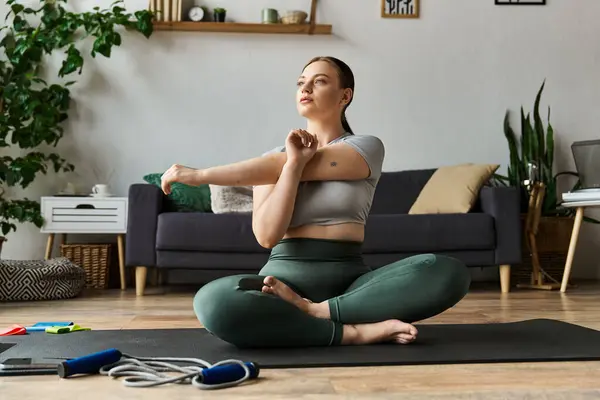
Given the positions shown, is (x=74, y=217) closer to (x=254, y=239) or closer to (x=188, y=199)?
(x=188, y=199)

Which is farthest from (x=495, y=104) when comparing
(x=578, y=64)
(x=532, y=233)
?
(x=532, y=233)

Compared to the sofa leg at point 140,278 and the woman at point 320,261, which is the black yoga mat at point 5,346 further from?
the sofa leg at point 140,278

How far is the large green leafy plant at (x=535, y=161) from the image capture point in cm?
469

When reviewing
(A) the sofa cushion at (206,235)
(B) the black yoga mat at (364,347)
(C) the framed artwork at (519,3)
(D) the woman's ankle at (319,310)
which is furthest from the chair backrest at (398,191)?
(D) the woman's ankle at (319,310)

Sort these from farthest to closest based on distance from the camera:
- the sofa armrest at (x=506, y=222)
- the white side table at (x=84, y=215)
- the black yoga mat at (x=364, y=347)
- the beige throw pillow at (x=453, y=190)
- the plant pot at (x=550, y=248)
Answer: the plant pot at (x=550, y=248), the white side table at (x=84, y=215), the beige throw pillow at (x=453, y=190), the sofa armrest at (x=506, y=222), the black yoga mat at (x=364, y=347)

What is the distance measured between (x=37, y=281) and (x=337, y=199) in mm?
2260

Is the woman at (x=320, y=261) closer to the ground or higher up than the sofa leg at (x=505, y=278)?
higher up

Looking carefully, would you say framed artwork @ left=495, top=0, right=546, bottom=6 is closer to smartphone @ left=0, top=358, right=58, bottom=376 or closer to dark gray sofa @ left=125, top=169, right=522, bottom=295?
dark gray sofa @ left=125, top=169, right=522, bottom=295

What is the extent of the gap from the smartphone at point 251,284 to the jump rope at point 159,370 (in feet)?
0.79

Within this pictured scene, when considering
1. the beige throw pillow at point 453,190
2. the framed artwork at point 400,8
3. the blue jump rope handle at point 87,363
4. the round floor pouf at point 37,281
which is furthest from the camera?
the framed artwork at point 400,8

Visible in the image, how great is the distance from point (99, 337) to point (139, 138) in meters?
2.94

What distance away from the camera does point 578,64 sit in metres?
5.14

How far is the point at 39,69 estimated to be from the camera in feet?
16.0

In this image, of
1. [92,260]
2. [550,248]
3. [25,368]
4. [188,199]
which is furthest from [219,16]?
[25,368]
